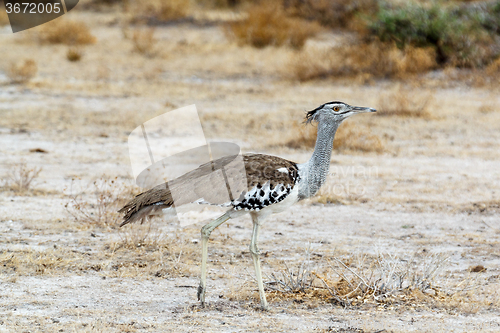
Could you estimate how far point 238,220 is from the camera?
6.66 meters

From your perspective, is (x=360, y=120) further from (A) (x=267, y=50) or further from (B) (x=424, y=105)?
(A) (x=267, y=50)

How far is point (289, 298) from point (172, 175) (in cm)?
350

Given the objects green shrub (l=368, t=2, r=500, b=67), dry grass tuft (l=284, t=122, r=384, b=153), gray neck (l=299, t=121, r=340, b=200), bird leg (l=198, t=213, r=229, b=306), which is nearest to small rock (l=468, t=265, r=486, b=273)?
gray neck (l=299, t=121, r=340, b=200)

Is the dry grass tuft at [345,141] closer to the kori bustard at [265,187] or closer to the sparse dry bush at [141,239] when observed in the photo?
the sparse dry bush at [141,239]

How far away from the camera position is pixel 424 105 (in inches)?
425

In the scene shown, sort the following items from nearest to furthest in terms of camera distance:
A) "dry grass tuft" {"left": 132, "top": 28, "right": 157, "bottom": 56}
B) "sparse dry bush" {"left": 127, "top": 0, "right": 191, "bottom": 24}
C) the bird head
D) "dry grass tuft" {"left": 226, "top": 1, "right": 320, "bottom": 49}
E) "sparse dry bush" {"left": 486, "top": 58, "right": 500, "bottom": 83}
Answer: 1. the bird head
2. "sparse dry bush" {"left": 486, "top": 58, "right": 500, "bottom": 83}
3. "dry grass tuft" {"left": 132, "top": 28, "right": 157, "bottom": 56}
4. "dry grass tuft" {"left": 226, "top": 1, "right": 320, "bottom": 49}
5. "sparse dry bush" {"left": 127, "top": 0, "right": 191, "bottom": 24}

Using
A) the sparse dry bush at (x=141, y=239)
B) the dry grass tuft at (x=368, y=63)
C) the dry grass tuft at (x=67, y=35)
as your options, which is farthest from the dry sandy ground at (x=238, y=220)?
the dry grass tuft at (x=67, y=35)

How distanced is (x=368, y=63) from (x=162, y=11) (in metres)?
7.97

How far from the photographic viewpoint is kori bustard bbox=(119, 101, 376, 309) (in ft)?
13.7

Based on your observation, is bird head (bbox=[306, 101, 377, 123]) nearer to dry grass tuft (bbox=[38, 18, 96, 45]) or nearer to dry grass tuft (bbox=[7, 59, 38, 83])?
dry grass tuft (bbox=[7, 59, 38, 83])

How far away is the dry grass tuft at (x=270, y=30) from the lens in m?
15.7

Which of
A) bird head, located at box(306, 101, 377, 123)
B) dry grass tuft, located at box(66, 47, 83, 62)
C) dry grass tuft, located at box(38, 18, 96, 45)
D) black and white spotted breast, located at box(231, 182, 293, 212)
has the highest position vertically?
bird head, located at box(306, 101, 377, 123)

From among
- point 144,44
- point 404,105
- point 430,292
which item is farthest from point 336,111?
point 144,44

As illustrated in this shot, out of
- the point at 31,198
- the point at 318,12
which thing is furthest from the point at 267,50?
the point at 31,198
